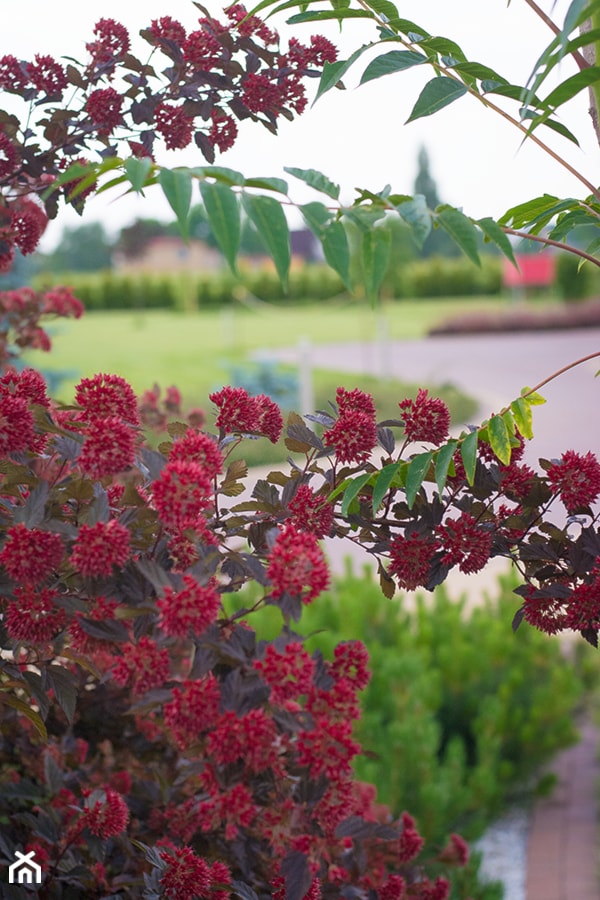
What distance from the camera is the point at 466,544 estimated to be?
866mm

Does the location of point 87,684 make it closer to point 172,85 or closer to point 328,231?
point 172,85

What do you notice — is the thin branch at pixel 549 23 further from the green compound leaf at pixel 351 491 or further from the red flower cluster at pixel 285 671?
the red flower cluster at pixel 285 671

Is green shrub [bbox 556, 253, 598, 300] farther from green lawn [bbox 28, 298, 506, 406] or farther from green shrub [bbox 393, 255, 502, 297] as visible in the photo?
green shrub [bbox 393, 255, 502, 297]

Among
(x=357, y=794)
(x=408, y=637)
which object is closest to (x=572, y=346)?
(x=408, y=637)

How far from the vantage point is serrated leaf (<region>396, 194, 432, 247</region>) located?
0.64 meters

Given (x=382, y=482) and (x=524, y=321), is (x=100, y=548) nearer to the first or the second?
(x=382, y=482)

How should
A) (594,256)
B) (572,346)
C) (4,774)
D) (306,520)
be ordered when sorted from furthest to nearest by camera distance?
(572,346) < (4,774) < (594,256) < (306,520)

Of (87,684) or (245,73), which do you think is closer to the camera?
(245,73)

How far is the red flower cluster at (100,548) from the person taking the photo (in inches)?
27.8

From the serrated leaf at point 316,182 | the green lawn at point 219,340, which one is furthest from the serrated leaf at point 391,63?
the green lawn at point 219,340

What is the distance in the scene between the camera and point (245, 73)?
109 cm

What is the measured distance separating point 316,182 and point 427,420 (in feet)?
1.04

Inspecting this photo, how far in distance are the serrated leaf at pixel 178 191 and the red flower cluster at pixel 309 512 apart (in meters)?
0.33

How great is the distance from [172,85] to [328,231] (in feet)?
1.84
